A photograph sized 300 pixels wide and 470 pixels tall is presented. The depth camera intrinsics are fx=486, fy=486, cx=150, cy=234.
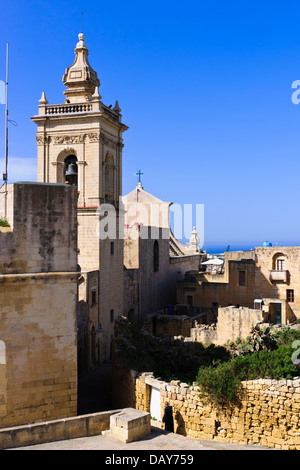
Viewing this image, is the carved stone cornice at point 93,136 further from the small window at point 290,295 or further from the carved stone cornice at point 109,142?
the small window at point 290,295

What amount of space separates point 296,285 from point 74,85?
726 inches

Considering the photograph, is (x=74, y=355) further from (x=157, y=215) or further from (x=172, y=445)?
(x=157, y=215)

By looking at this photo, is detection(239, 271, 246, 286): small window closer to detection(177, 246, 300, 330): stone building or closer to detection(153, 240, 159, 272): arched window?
detection(177, 246, 300, 330): stone building

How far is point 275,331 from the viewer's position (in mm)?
20172

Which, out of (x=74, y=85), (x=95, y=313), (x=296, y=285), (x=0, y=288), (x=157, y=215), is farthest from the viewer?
(x=157, y=215)

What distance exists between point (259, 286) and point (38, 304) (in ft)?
75.6

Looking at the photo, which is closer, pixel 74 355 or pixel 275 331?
pixel 74 355

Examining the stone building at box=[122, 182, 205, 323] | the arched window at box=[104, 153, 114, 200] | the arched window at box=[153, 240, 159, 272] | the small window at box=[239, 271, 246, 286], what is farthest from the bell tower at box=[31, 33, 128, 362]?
the small window at box=[239, 271, 246, 286]

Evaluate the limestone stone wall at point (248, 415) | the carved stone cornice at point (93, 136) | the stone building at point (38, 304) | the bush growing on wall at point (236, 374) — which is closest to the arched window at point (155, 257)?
the carved stone cornice at point (93, 136)

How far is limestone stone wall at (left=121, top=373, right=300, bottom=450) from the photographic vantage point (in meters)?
11.6

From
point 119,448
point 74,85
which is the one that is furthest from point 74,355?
point 74,85

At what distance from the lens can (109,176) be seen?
86.8 feet

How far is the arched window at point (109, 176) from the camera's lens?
26.0m

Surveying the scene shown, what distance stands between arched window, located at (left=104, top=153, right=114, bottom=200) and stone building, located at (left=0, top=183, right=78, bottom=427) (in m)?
13.6
